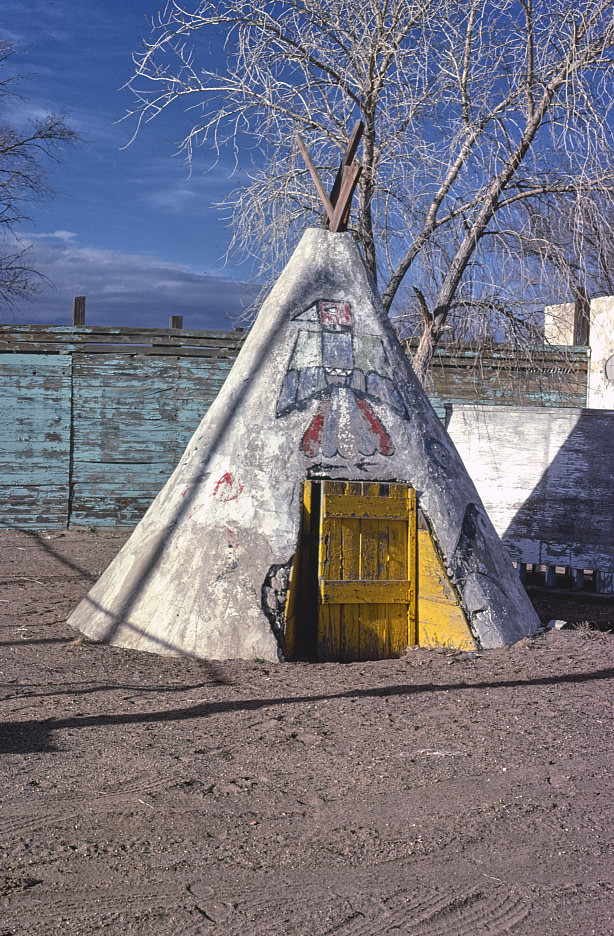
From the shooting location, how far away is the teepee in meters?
5.28

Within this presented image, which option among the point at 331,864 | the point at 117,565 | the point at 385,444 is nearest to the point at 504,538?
the point at 385,444

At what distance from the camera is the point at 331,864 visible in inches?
109

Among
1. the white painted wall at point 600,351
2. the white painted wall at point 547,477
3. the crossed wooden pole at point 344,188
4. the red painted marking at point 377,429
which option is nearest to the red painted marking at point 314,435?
the red painted marking at point 377,429

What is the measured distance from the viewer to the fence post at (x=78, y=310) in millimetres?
10914

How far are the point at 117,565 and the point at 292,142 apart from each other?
4.90 metres

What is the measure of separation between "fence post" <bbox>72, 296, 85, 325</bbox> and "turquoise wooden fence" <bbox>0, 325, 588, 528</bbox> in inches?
9.1

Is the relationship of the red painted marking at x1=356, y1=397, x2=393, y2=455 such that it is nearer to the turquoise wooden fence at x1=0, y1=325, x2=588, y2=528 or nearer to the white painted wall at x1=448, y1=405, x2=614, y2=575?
the white painted wall at x1=448, y1=405, x2=614, y2=575

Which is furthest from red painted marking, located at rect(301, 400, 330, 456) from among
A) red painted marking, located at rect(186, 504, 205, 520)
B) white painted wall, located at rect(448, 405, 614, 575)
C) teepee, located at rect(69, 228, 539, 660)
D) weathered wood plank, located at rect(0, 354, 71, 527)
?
weathered wood plank, located at rect(0, 354, 71, 527)

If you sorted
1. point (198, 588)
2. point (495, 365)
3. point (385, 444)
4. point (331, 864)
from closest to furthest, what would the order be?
1. point (331, 864)
2. point (198, 588)
3. point (385, 444)
4. point (495, 365)

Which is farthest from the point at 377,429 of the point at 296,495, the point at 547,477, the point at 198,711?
the point at 547,477

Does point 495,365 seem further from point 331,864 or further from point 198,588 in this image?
point 331,864

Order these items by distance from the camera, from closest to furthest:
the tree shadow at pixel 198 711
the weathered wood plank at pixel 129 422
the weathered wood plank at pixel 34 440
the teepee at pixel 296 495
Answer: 1. the tree shadow at pixel 198 711
2. the teepee at pixel 296 495
3. the weathered wood plank at pixel 34 440
4. the weathered wood plank at pixel 129 422

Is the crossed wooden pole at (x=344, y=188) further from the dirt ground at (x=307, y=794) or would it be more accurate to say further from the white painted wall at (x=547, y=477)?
the white painted wall at (x=547, y=477)

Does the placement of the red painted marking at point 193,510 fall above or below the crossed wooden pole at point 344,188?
below
